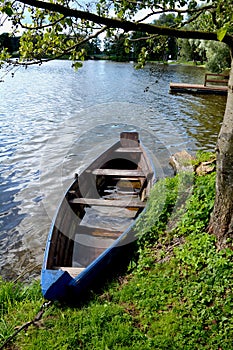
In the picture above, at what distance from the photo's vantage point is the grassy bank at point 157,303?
12.3 ft

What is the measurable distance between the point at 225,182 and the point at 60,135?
12.8 m

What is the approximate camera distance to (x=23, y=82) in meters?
36.1

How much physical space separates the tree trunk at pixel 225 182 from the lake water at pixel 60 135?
4.51 feet

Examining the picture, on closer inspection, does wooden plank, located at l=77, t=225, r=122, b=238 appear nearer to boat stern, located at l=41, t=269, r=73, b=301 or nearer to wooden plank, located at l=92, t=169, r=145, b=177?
wooden plank, located at l=92, t=169, r=145, b=177

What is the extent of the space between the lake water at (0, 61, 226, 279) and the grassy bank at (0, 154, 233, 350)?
181 centimetres

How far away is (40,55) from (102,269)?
3.21m

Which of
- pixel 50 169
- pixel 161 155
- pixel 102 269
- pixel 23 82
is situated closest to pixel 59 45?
pixel 102 269

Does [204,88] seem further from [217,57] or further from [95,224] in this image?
[95,224]

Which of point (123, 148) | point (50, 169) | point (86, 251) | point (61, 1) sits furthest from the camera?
point (50, 169)

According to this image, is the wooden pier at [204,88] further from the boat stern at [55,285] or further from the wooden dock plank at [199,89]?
the boat stern at [55,285]

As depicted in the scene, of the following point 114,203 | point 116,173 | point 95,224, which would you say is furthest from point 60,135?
point 114,203

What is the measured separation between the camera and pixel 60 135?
16.3 m

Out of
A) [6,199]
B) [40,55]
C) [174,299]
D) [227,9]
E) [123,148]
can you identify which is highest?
[227,9]

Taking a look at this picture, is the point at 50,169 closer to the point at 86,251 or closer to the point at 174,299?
the point at 86,251
